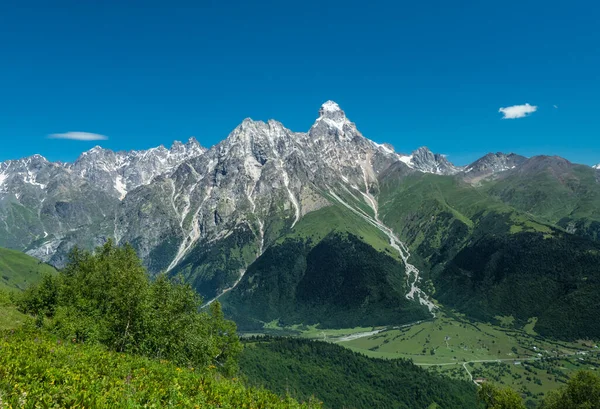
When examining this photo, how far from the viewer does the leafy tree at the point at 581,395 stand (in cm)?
9606

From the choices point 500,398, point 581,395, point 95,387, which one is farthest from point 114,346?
point 581,395

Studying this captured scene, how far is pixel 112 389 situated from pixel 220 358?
69.1 meters

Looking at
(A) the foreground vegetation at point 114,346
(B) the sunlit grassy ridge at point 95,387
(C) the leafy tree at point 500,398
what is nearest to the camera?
(B) the sunlit grassy ridge at point 95,387

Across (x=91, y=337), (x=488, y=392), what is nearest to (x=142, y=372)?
(x=91, y=337)

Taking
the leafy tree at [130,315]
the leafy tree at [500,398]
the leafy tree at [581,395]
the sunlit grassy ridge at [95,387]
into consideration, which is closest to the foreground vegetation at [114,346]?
the sunlit grassy ridge at [95,387]

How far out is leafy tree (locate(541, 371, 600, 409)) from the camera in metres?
96.1

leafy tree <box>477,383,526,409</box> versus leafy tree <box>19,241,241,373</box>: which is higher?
leafy tree <box>19,241,241,373</box>

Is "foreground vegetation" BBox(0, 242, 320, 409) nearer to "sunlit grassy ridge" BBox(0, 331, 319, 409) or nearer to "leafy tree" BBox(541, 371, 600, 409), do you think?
"sunlit grassy ridge" BBox(0, 331, 319, 409)

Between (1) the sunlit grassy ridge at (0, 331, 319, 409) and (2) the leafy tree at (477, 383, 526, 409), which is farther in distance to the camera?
(2) the leafy tree at (477, 383, 526, 409)

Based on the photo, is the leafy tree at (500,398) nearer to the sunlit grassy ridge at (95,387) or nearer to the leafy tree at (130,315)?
the leafy tree at (130,315)

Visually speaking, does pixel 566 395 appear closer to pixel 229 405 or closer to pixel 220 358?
pixel 220 358

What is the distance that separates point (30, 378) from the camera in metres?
20.6

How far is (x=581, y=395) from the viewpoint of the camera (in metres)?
Answer: 98.5

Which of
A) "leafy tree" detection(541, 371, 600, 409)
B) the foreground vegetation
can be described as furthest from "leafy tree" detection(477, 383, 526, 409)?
the foreground vegetation
